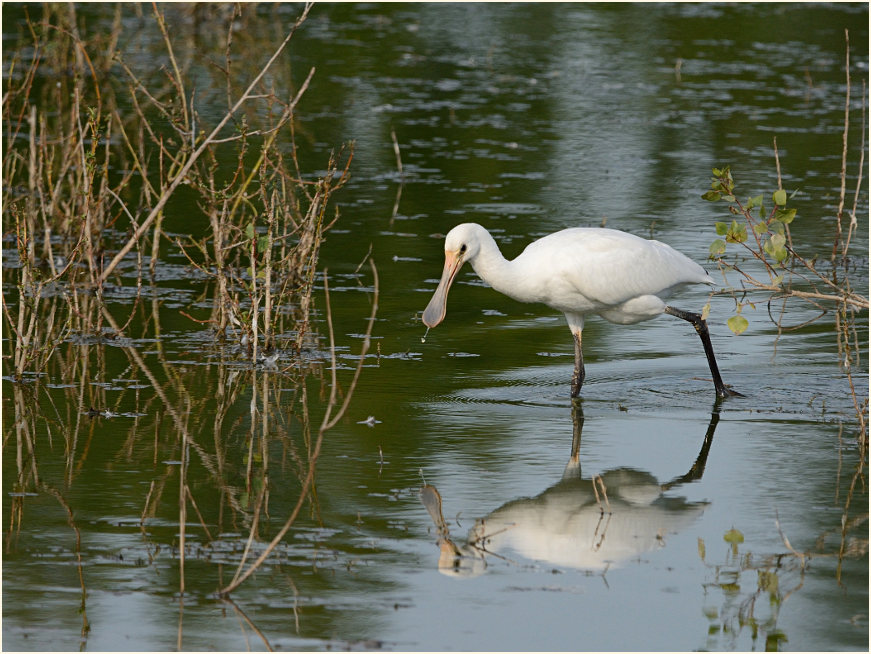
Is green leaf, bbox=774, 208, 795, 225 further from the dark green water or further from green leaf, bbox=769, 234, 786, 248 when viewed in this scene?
the dark green water

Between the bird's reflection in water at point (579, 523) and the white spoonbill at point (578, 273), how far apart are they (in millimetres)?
1477

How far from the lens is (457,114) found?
18.8 meters

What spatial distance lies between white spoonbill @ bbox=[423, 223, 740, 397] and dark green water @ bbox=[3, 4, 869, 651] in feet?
1.29

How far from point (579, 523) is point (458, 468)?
0.94 m

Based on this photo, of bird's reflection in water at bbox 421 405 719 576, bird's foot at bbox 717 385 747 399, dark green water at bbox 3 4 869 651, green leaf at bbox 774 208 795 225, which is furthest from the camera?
bird's foot at bbox 717 385 747 399

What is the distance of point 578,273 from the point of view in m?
8.18

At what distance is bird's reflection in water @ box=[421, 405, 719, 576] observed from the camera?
579cm

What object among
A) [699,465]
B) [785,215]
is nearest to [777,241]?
[785,215]

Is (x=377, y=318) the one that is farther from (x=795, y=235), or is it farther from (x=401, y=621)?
(x=401, y=621)

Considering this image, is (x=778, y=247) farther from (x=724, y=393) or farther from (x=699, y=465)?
(x=724, y=393)

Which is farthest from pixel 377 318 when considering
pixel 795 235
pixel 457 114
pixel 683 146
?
pixel 457 114

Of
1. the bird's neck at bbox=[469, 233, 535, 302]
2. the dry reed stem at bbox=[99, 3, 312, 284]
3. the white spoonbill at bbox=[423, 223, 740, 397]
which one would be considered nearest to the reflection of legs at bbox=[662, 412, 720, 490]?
the white spoonbill at bbox=[423, 223, 740, 397]

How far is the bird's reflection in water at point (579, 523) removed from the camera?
19.0ft

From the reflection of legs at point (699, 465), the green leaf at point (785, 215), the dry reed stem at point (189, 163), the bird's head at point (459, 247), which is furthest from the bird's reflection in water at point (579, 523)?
the dry reed stem at point (189, 163)
